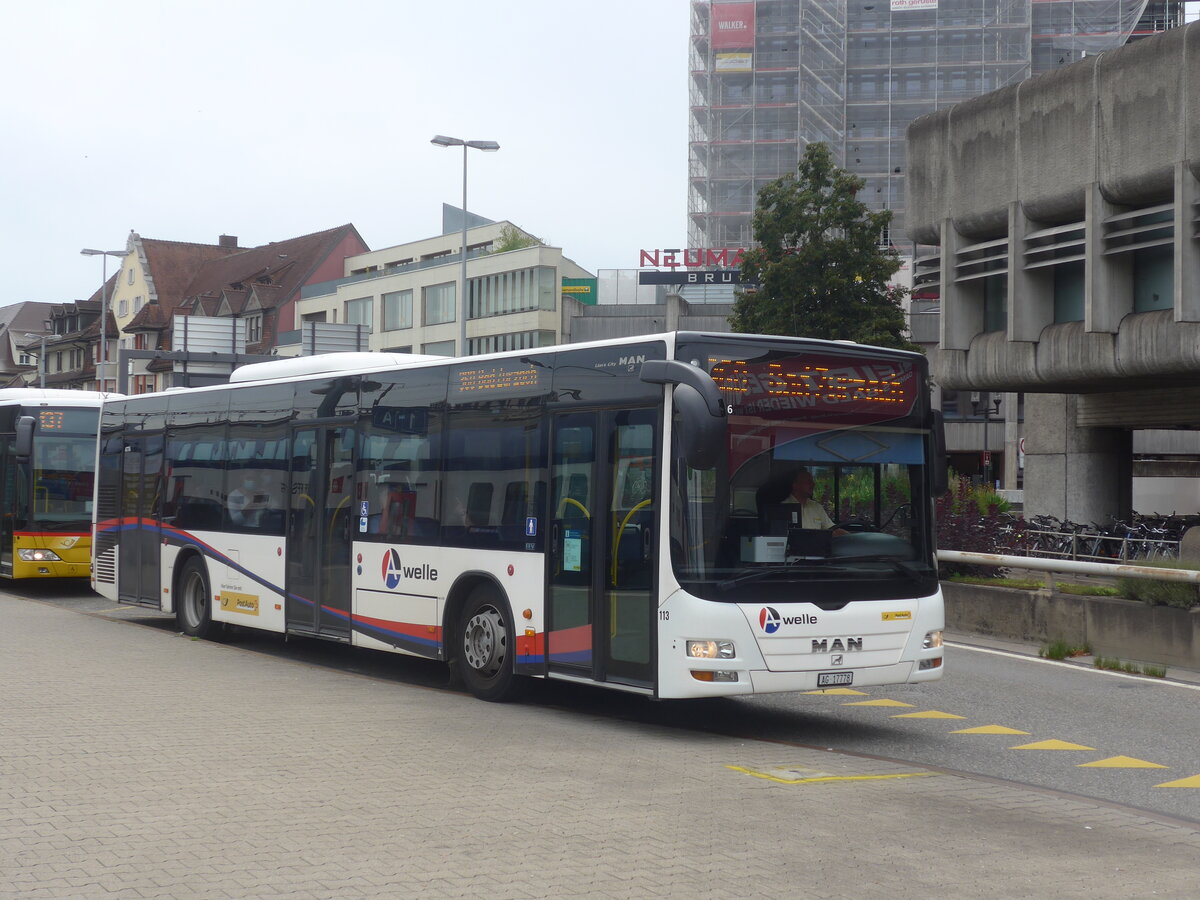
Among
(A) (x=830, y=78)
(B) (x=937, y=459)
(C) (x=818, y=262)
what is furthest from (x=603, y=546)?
(A) (x=830, y=78)

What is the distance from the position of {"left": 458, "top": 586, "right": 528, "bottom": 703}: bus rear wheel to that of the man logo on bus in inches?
40.7

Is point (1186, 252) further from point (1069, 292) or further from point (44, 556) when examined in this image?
point (44, 556)

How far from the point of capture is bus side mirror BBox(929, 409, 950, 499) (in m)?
10.8

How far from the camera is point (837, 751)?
10094 mm

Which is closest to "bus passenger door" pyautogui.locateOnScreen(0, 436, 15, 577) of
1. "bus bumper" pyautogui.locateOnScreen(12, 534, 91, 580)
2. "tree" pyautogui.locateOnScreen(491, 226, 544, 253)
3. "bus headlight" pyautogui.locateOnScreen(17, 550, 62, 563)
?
"bus bumper" pyautogui.locateOnScreen(12, 534, 91, 580)

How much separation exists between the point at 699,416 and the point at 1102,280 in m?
17.0

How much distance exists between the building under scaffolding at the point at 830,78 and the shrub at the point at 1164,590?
232 ft

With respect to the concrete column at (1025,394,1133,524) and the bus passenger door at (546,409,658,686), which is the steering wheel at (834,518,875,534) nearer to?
the bus passenger door at (546,409,658,686)

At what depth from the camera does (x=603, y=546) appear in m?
10.6

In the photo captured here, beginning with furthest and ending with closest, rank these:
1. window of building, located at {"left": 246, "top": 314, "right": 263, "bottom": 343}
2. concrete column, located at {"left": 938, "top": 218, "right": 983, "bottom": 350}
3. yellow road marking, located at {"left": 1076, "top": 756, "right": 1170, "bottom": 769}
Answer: window of building, located at {"left": 246, "top": 314, "right": 263, "bottom": 343} < concrete column, located at {"left": 938, "top": 218, "right": 983, "bottom": 350} < yellow road marking, located at {"left": 1076, "top": 756, "right": 1170, "bottom": 769}

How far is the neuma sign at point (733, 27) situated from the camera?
8650 centimetres

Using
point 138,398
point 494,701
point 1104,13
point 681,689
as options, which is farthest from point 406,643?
point 1104,13

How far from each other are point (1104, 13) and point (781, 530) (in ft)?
280

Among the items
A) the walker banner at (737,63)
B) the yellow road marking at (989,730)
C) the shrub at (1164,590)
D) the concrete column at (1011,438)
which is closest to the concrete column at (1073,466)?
the shrub at (1164,590)
